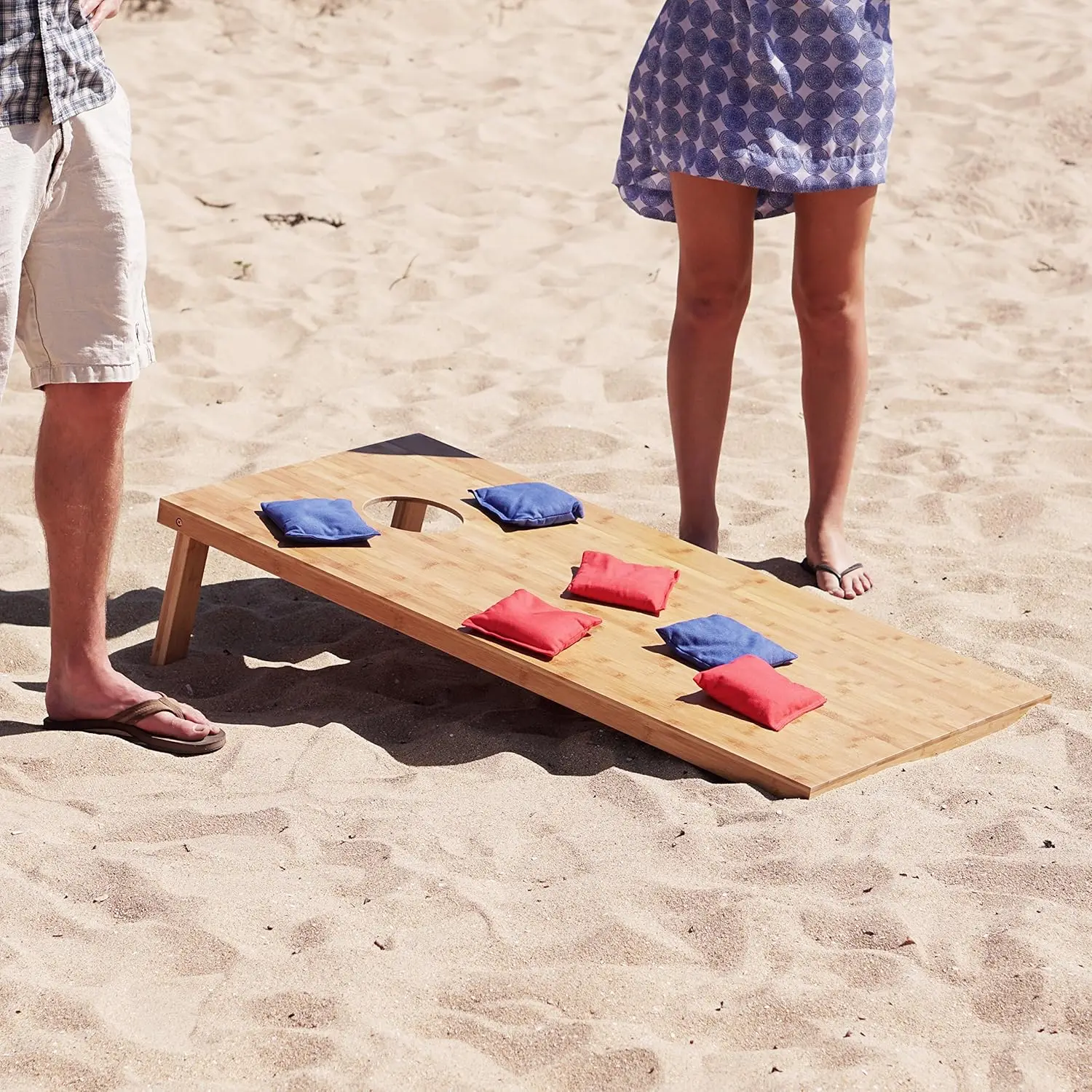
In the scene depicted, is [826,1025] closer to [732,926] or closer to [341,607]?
[732,926]

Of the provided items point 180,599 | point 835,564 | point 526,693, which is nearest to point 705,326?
point 835,564

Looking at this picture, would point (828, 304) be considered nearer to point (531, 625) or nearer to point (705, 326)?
point (705, 326)

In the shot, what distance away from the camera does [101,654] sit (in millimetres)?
2904

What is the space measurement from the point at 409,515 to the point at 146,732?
3.54 ft

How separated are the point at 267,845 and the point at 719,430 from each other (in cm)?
157

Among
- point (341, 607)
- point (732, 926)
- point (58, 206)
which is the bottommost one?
point (341, 607)

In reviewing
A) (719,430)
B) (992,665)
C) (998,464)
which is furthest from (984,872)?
(998,464)

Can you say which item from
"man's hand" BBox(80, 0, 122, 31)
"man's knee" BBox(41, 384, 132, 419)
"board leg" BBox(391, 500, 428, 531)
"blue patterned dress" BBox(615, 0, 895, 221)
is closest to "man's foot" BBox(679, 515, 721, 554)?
"board leg" BBox(391, 500, 428, 531)

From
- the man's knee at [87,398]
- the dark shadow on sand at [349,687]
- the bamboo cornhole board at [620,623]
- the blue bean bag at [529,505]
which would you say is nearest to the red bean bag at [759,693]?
the bamboo cornhole board at [620,623]

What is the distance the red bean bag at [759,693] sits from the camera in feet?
9.18

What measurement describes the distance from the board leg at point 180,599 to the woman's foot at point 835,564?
1.36m

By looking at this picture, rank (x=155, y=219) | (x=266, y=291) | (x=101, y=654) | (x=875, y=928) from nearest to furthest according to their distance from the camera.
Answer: (x=875, y=928)
(x=101, y=654)
(x=266, y=291)
(x=155, y=219)

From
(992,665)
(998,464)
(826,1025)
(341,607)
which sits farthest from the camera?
(998,464)

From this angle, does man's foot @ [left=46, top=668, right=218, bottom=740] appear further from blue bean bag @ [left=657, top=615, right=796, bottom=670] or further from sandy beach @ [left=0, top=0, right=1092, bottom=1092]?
blue bean bag @ [left=657, top=615, right=796, bottom=670]
